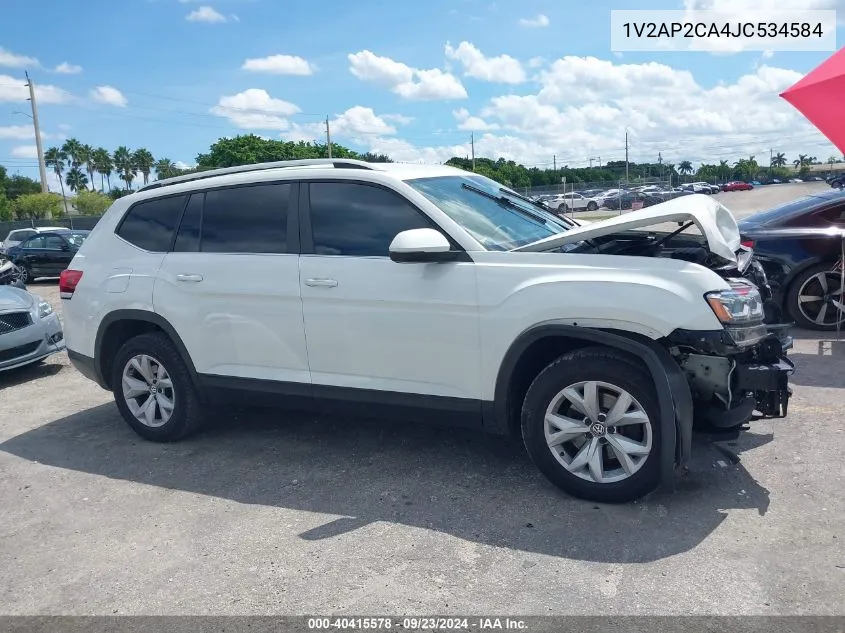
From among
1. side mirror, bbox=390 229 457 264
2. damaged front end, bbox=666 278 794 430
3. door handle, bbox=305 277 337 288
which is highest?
side mirror, bbox=390 229 457 264

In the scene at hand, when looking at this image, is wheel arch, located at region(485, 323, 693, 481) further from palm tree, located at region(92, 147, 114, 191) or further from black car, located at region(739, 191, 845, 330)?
palm tree, located at region(92, 147, 114, 191)

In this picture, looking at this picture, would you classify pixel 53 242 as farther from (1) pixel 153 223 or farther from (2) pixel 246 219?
(2) pixel 246 219

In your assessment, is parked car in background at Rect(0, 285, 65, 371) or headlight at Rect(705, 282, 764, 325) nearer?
headlight at Rect(705, 282, 764, 325)

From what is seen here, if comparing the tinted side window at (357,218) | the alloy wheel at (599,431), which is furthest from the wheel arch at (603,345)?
the tinted side window at (357,218)

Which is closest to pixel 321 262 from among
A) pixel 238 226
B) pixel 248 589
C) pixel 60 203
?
pixel 238 226

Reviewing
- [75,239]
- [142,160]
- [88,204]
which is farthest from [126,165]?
[75,239]

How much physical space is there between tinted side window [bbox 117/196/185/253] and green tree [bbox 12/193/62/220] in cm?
6639

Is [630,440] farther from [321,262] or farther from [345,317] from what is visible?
[321,262]

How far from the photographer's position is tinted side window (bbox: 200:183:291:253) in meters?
4.62

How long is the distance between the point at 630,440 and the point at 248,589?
6.64 ft

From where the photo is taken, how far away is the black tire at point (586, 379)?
11.8ft

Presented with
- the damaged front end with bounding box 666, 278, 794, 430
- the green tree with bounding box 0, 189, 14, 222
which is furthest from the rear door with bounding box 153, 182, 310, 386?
the green tree with bounding box 0, 189, 14, 222

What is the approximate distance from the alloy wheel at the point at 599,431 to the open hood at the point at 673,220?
2.73 ft

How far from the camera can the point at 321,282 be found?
434 cm
